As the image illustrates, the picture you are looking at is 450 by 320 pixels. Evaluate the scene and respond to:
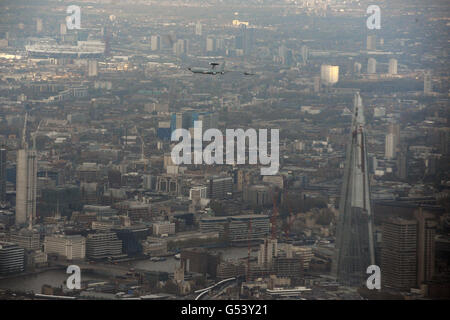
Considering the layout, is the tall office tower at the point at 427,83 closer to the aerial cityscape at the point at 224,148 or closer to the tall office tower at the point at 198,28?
the aerial cityscape at the point at 224,148

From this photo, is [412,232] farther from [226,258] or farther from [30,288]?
[30,288]

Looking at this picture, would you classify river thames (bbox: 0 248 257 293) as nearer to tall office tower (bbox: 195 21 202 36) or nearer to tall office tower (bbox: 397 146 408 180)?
tall office tower (bbox: 397 146 408 180)

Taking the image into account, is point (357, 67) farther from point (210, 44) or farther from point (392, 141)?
point (210, 44)

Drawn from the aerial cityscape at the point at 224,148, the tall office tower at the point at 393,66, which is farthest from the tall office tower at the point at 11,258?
the tall office tower at the point at 393,66

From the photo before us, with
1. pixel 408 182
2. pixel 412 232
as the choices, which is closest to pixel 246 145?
pixel 408 182

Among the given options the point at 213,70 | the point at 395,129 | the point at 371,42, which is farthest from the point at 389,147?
the point at 213,70

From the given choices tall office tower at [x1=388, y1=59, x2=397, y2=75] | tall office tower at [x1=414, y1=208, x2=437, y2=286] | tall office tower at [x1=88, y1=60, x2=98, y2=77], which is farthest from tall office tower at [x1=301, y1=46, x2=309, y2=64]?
tall office tower at [x1=414, y1=208, x2=437, y2=286]
